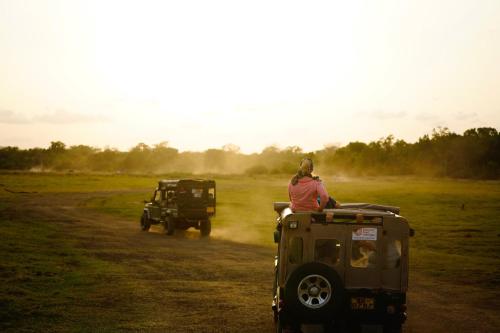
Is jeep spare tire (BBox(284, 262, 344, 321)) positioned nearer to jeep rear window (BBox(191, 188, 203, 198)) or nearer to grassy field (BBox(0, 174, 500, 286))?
grassy field (BBox(0, 174, 500, 286))

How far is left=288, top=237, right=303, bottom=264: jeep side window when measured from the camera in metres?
9.09

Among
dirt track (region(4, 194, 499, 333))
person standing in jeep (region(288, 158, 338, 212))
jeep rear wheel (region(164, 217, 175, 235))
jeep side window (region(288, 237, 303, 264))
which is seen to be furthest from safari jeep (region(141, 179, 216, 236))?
jeep side window (region(288, 237, 303, 264))

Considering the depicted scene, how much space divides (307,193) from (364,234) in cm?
115

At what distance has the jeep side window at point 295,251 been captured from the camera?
9.09m

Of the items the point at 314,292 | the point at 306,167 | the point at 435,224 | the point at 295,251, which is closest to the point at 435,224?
the point at 435,224

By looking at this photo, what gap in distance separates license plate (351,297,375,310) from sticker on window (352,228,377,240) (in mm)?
816

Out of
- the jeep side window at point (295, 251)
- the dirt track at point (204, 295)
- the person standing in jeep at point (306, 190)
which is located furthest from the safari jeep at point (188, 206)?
the jeep side window at point (295, 251)

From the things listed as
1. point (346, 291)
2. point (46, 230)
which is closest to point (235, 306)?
point (346, 291)

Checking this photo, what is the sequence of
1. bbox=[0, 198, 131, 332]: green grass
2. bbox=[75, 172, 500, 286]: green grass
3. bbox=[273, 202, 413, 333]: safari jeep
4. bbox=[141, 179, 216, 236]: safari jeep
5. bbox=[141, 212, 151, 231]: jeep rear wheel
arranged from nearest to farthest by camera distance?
bbox=[273, 202, 413, 333]: safari jeep < bbox=[0, 198, 131, 332]: green grass < bbox=[75, 172, 500, 286]: green grass < bbox=[141, 179, 216, 236]: safari jeep < bbox=[141, 212, 151, 231]: jeep rear wheel

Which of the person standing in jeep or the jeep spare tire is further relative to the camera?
the person standing in jeep

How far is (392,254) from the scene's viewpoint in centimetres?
902

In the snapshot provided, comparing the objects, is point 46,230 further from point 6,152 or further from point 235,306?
point 6,152

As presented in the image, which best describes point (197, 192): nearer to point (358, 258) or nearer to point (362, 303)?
point (358, 258)

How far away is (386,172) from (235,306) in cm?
11315
